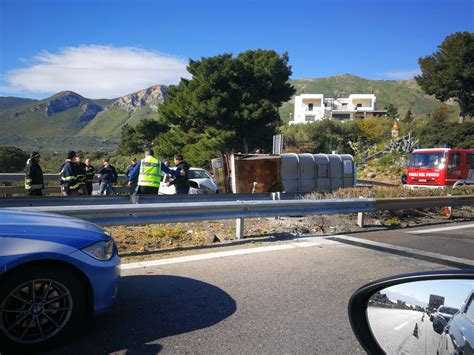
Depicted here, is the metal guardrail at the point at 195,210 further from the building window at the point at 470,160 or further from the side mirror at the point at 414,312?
the building window at the point at 470,160

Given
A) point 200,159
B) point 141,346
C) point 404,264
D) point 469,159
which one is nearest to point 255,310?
point 141,346

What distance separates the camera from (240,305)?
13.6 feet

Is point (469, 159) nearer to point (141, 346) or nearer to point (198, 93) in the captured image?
point (141, 346)

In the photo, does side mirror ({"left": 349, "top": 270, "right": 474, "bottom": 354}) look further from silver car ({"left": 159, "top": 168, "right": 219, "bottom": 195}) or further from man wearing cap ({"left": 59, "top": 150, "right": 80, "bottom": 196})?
silver car ({"left": 159, "top": 168, "right": 219, "bottom": 195})

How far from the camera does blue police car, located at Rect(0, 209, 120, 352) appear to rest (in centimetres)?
298

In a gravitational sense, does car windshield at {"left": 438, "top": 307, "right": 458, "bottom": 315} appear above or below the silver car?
above

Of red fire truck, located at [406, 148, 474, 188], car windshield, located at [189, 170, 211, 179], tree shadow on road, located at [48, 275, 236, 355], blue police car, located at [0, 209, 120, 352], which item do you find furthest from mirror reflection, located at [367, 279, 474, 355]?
red fire truck, located at [406, 148, 474, 188]

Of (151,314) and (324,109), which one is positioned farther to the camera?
(324,109)

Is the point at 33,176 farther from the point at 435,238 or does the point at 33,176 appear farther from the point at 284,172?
the point at 435,238

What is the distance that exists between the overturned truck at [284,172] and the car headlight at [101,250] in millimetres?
11305

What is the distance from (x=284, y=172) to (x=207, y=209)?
8.78 meters

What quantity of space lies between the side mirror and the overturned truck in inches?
502

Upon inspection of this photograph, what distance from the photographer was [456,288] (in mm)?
1674

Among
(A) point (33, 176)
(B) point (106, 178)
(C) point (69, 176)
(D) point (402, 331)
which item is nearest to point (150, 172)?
(C) point (69, 176)
